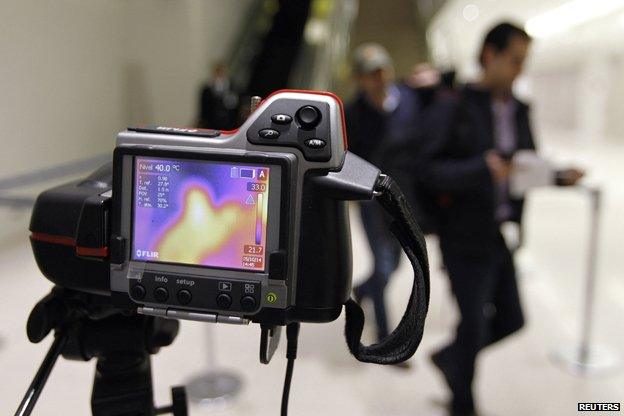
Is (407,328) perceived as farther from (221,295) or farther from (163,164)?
(163,164)

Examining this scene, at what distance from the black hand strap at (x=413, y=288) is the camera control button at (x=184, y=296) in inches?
9.9

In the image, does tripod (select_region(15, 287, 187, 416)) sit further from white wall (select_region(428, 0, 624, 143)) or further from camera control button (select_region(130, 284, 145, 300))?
white wall (select_region(428, 0, 624, 143))

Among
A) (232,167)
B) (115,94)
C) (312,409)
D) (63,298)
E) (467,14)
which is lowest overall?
(312,409)

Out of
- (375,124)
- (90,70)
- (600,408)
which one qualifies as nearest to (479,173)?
(600,408)

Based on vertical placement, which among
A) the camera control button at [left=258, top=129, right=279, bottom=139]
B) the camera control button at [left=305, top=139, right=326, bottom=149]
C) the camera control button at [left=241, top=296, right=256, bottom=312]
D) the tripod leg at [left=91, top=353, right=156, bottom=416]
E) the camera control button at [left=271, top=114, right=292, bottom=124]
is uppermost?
the camera control button at [left=271, top=114, right=292, bottom=124]

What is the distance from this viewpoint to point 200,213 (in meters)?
0.72

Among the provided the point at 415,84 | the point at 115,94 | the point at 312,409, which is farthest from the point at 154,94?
the point at 312,409

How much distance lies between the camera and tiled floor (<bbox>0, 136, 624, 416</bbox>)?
6.92ft

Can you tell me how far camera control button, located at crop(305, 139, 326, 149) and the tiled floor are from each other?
0.69 metres

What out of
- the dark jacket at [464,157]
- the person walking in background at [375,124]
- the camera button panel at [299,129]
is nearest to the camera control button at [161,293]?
the camera button panel at [299,129]

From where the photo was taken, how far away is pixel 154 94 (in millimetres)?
7230

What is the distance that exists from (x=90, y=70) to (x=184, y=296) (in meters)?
5.85

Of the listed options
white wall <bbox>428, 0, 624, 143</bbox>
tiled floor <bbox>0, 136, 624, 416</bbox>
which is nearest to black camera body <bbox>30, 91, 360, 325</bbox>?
tiled floor <bbox>0, 136, 624, 416</bbox>

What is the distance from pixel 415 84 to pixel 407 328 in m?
2.45
